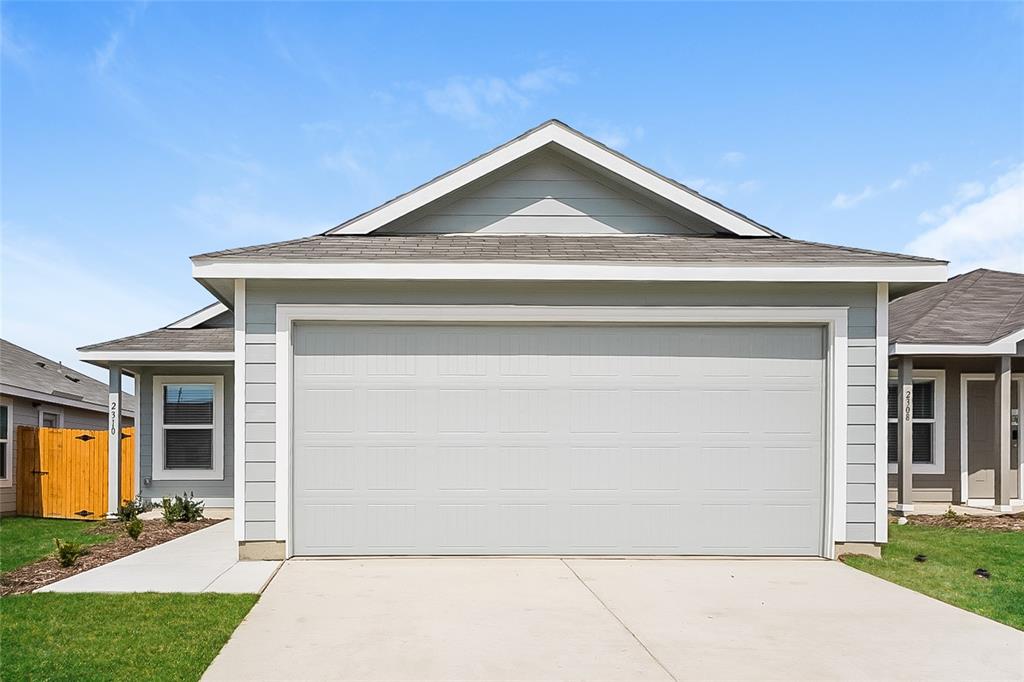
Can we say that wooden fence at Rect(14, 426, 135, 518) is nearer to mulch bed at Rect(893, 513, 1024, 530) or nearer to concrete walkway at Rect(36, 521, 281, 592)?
concrete walkway at Rect(36, 521, 281, 592)

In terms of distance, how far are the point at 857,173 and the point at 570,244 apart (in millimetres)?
8098

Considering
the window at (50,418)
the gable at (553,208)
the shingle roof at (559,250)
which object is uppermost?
the gable at (553,208)

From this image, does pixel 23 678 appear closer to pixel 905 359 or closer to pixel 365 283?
pixel 365 283

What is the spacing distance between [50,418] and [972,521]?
17.4 meters

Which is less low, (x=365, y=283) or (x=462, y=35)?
(x=462, y=35)

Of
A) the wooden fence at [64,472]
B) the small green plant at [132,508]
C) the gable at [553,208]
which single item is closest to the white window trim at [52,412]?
the wooden fence at [64,472]

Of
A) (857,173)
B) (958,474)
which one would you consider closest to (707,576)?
(958,474)

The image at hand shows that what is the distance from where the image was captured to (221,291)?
9094 mm

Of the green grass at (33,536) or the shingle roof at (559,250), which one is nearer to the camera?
the shingle roof at (559,250)

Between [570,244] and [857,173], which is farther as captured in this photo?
[857,173]

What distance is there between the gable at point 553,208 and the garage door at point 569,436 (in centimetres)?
189

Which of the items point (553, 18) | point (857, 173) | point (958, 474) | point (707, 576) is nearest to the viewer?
point (707, 576)

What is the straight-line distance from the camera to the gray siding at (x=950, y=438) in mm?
13164

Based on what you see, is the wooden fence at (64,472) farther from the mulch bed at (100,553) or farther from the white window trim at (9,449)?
the mulch bed at (100,553)
